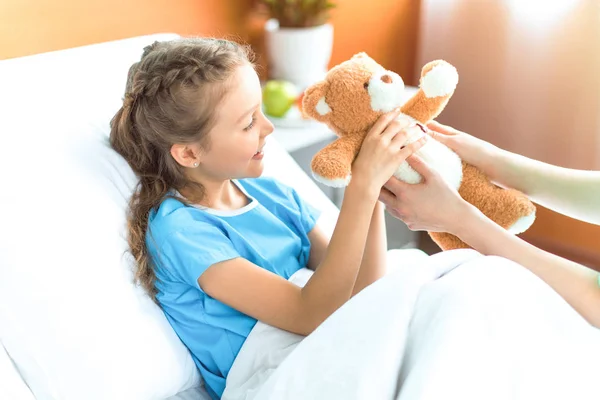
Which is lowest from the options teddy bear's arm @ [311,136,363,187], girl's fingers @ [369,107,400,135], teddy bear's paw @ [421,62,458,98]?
teddy bear's arm @ [311,136,363,187]

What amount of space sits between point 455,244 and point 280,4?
1087 mm

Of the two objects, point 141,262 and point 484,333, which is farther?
point 141,262

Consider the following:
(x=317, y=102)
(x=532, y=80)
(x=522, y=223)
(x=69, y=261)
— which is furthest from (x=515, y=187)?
(x=532, y=80)

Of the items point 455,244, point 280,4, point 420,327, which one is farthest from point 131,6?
point 420,327

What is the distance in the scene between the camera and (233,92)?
1152 mm

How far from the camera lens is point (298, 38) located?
6.65 ft

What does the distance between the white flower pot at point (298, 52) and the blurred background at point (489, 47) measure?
4.2 inches

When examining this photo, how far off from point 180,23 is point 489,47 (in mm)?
1043

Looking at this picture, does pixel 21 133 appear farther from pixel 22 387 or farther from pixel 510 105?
pixel 510 105

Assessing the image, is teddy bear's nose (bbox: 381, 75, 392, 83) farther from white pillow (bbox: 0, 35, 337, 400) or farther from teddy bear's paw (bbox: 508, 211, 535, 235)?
white pillow (bbox: 0, 35, 337, 400)

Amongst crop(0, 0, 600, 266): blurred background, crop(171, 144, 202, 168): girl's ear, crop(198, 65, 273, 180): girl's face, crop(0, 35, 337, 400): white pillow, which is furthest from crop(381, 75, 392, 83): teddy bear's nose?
crop(0, 0, 600, 266): blurred background

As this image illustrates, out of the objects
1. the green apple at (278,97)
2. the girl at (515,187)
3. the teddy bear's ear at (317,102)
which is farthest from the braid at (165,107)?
the green apple at (278,97)

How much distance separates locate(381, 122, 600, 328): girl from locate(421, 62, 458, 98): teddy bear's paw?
110 millimetres

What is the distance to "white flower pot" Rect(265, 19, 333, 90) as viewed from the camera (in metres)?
2.03
